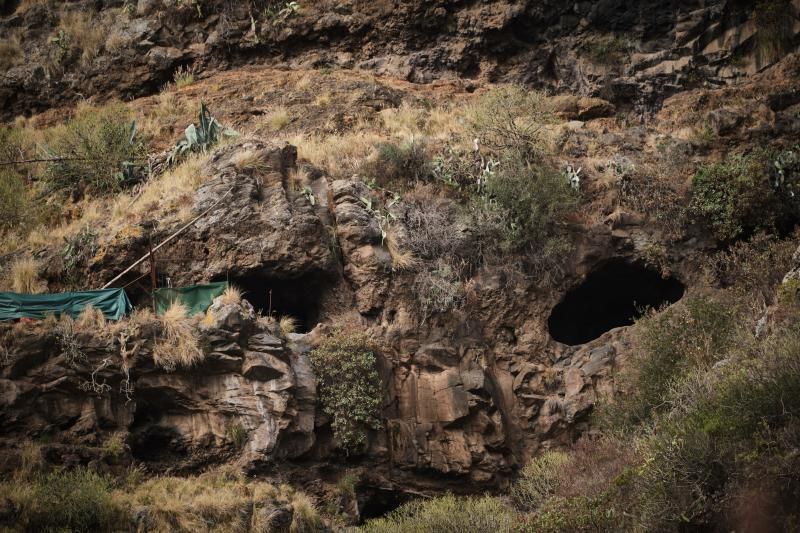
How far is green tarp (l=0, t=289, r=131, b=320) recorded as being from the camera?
18781 millimetres

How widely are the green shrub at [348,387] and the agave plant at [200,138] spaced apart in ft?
27.0

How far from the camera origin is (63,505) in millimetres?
15273

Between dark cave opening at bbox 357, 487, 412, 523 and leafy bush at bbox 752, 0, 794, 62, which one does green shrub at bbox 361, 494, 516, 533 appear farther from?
leafy bush at bbox 752, 0, 794, 62

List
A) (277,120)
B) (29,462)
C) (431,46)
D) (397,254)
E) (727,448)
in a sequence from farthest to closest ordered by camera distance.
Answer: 1. (431,46)
2. (277,120)
3. (397,254)
4. (29,462)
5. (727,448)

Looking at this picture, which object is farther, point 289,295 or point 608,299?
point 608,299

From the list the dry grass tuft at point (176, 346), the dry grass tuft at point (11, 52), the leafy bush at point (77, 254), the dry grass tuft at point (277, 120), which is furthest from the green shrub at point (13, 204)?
the dry grass tuft at point (11, 52)

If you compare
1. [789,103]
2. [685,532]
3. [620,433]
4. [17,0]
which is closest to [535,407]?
[620,433]

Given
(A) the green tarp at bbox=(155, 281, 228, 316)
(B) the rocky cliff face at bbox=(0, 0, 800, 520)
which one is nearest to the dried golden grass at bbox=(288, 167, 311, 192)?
(B) the rocky cliff face at bbox=(0, 0, 800, 520)

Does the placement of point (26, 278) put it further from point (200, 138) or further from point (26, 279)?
point (200, 138)

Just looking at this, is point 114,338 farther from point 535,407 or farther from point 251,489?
point 535,407

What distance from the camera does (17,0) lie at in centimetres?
3778

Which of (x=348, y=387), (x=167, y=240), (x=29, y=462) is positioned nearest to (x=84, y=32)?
(x=167, y=240)

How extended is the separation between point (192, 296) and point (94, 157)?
8.63 m

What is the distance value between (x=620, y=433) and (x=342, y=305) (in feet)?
22.4
